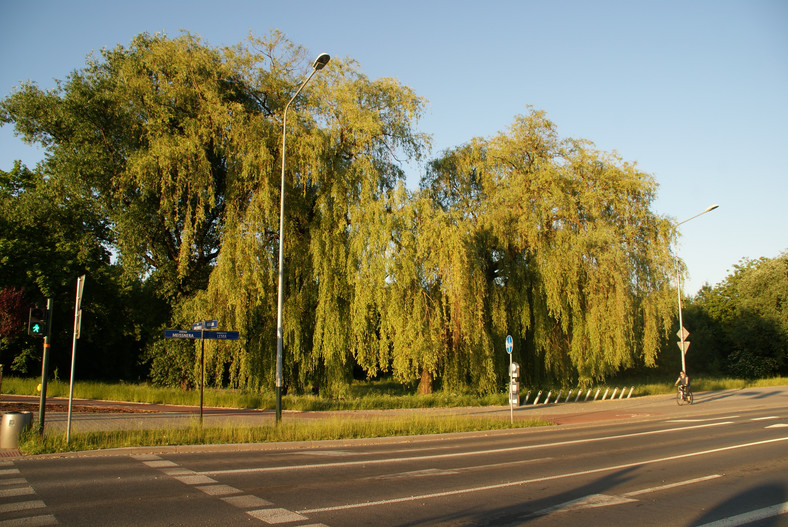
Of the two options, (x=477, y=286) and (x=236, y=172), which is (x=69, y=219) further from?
(x=477, y=286)

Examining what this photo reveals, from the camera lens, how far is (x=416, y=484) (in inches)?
335

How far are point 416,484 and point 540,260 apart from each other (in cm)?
2007

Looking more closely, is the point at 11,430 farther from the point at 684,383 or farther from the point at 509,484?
the point at 684,383

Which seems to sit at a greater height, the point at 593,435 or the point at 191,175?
the point at 191,175

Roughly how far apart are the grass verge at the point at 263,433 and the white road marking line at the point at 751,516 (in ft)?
32.0

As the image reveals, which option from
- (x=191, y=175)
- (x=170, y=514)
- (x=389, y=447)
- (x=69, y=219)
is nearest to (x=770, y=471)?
(x=389, y=447)

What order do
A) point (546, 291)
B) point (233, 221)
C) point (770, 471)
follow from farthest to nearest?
point (546, 291), point (233, 221), point (770, 471)

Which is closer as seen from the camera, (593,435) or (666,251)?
(593,435)

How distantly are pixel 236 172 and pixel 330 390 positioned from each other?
10397 millimetres

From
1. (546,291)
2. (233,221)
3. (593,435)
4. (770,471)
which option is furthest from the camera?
(546,291)

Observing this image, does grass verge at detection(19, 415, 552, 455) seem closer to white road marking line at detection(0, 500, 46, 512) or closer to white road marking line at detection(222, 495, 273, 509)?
white road marking line at detection(0, 500, 46, 512)

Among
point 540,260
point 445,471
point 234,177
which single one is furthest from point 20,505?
point 540,260

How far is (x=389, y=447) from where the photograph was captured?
1355cm

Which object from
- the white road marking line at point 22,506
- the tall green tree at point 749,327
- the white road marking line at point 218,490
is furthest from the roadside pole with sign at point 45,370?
the tall green tree at point 749,327
